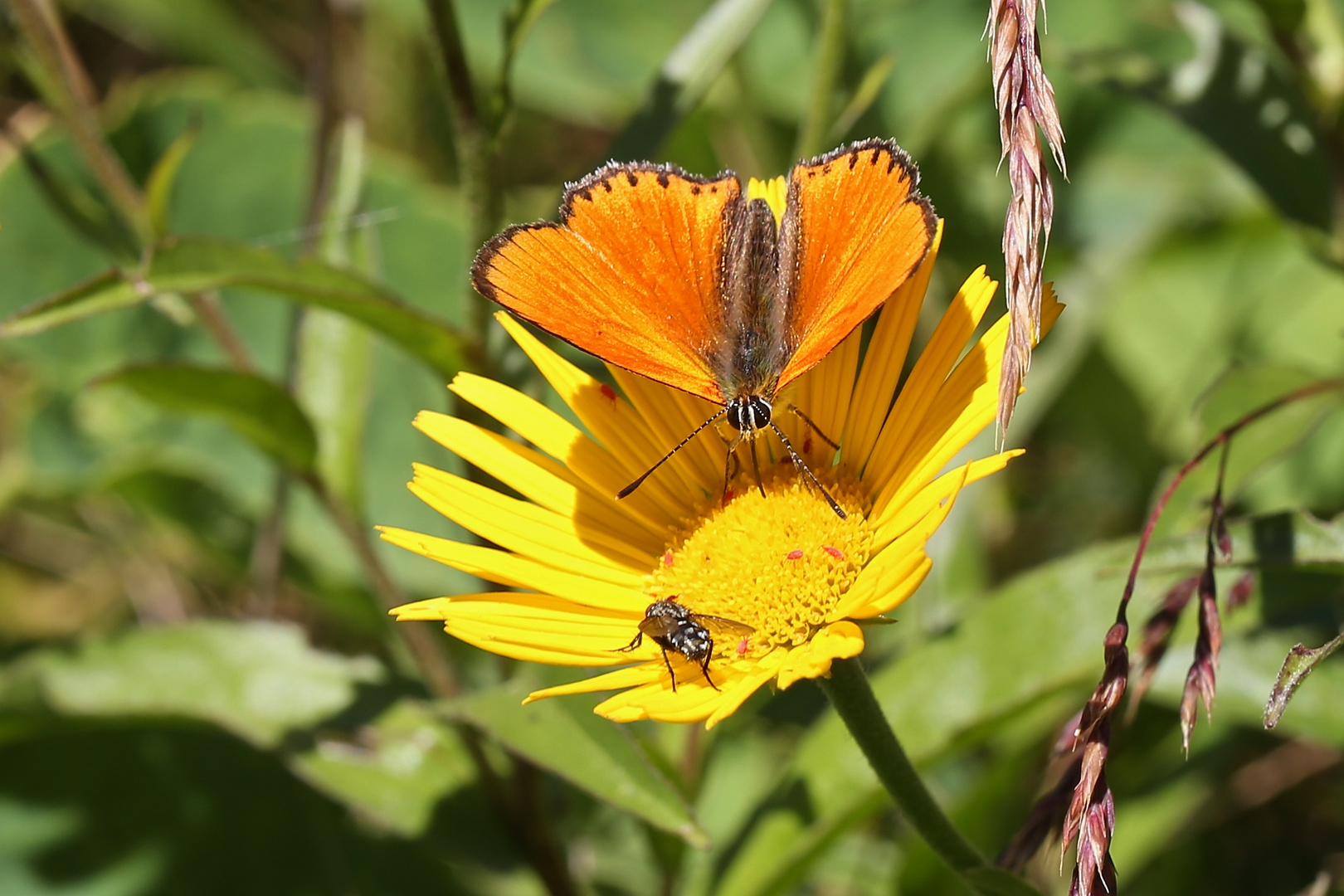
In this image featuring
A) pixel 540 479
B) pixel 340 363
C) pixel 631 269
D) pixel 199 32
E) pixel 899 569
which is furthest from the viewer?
pixel 199 32

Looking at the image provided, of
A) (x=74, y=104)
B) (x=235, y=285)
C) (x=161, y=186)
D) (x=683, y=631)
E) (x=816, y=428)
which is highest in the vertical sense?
(x=74, y=104)

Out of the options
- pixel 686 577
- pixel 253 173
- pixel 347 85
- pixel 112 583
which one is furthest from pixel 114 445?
pixel 686 577

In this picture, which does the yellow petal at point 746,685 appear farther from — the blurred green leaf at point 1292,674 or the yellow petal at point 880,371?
the blurred green leaf at point 1292,674

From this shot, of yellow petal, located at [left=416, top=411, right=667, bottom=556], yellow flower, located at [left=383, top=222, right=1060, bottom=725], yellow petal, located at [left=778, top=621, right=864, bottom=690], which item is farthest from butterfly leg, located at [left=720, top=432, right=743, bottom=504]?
yellow petal, located at [left=778, top=621, right=864, bottom=690]

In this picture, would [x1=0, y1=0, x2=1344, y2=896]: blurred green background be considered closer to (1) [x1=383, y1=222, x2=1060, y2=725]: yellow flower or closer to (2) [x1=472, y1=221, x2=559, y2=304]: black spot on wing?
Result: (1) [x1=383, y1=222, x2=1060, y2=725]: yellow flower

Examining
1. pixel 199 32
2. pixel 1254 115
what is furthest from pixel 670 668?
pixel 199 32

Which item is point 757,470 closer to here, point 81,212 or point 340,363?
point 340,363

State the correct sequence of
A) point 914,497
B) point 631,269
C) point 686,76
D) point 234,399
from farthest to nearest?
1. point 686,76
2. point 234,399
3. point 631,269
4. point 914,497

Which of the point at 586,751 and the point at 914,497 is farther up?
the point at 914,497
